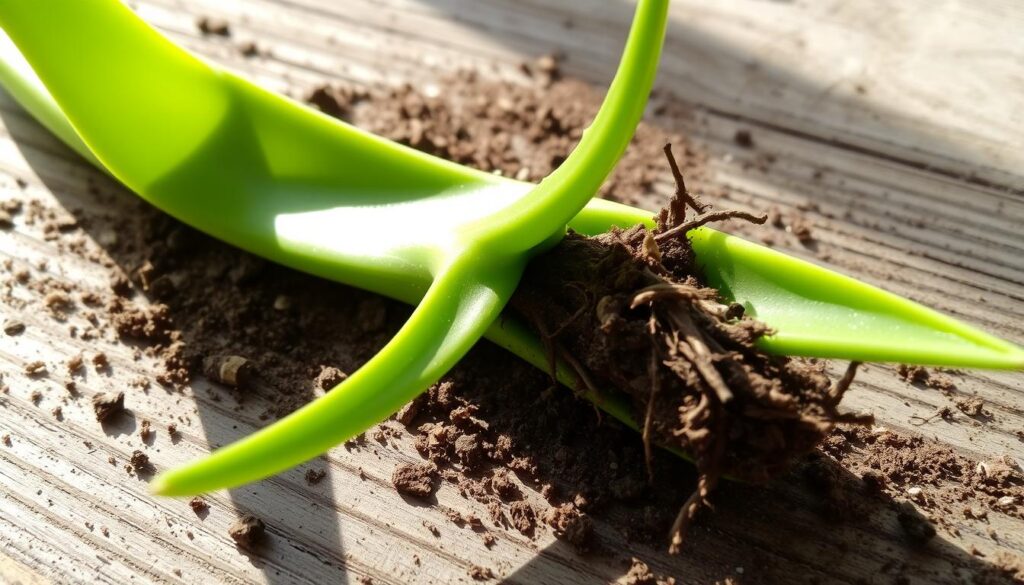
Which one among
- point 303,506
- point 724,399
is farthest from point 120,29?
point 724,399

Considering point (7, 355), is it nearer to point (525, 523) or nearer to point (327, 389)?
point (327, 389)

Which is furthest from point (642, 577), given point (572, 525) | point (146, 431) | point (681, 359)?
point (146, 431)

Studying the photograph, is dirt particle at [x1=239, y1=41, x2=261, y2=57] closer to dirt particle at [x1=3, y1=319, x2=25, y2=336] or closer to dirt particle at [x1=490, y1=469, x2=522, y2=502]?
dirt particle at [x1=3, y1=319, x2=25, y2=336]

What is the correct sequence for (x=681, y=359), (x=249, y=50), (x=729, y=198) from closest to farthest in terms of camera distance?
(x=681, y=359) < (x=729, y=198) < (x=249, y=50)

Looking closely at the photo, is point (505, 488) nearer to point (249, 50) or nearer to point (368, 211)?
point (368, 211)

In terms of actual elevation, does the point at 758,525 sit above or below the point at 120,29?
below

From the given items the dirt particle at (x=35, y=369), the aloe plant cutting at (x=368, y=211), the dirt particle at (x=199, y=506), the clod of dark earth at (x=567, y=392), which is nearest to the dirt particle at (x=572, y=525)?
the clod of dark earth at (x=567, y=392)

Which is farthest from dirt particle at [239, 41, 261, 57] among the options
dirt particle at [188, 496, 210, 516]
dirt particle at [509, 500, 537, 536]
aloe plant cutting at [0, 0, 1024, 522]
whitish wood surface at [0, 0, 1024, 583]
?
dirt particle at [509, 500, 537, 536]
